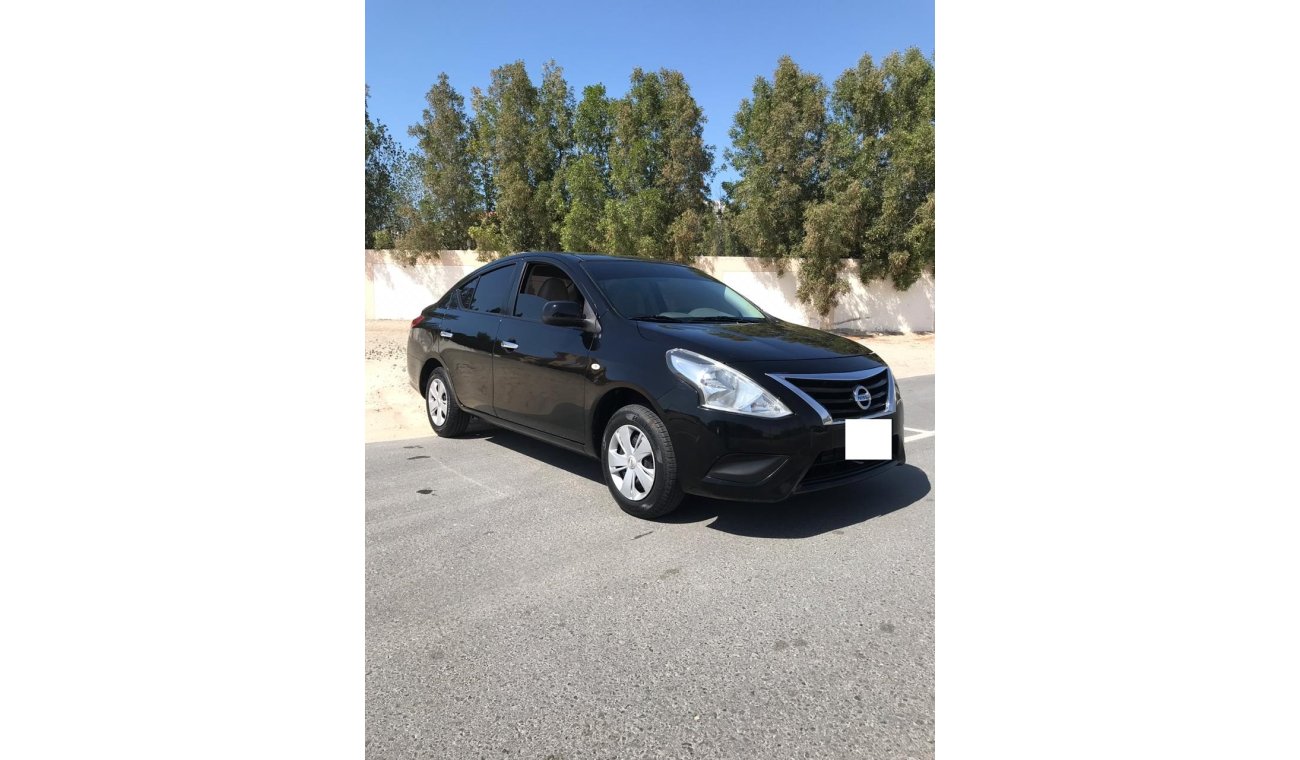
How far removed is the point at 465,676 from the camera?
1.98m

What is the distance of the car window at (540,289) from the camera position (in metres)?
4.06

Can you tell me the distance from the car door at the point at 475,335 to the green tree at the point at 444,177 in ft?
55.3

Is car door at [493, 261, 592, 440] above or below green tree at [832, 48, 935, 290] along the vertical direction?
below

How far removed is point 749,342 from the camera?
3383 millimetres

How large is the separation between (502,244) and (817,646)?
19262 mm

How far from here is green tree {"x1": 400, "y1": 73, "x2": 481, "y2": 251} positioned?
65.5ft

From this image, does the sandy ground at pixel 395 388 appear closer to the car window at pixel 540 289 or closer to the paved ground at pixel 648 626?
the car window at pixel 540 289

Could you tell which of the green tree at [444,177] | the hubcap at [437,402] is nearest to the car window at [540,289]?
the hubcap at [437,402]

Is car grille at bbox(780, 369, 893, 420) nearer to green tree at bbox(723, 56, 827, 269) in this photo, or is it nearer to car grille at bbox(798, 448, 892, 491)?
car grille at bbox(798, 448, 892, 491)

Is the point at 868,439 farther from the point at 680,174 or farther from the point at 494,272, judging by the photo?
the point at 680,174

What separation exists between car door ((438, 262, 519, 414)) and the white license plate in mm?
2388

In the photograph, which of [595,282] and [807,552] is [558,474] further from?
[807,552]

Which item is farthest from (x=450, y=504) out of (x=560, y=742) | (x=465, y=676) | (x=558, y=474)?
(x=560, y=742)

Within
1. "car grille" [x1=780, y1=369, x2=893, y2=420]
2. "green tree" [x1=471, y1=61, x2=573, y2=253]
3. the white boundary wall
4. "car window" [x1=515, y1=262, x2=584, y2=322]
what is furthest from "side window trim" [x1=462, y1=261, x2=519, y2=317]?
"green tree" [x1=471, y1=61, x2=573, y2=253]
